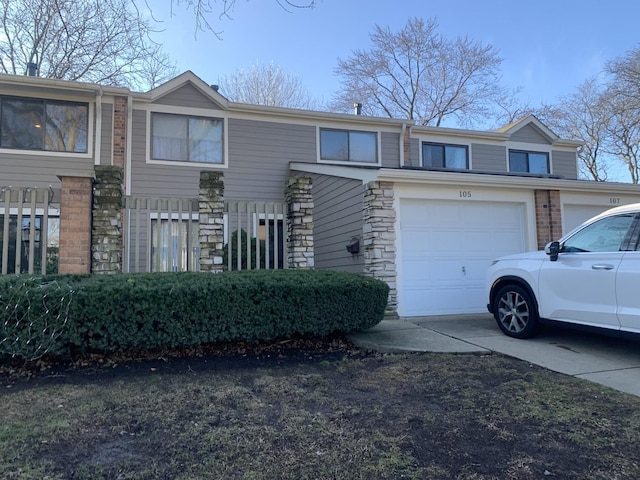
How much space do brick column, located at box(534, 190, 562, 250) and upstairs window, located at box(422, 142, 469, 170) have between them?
5181mm

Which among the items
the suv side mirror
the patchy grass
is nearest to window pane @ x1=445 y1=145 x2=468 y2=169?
the suv side mirror

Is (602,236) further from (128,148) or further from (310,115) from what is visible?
(128,148)

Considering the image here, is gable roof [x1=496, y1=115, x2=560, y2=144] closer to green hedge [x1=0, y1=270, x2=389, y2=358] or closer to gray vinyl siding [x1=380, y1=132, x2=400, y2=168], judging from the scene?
gray vinyl siding [x1=380, y1=132, x2=400, y2=168]

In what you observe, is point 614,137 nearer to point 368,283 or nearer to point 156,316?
point 368,283

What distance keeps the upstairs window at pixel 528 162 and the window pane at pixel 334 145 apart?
19.8 feet

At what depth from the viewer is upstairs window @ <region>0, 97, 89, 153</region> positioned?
1026cm

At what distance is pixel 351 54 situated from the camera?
25828 mm

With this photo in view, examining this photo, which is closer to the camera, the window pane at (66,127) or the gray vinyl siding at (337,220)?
the gray vinyl siding at (337,220)

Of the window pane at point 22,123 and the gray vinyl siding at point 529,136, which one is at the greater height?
the gray vinyl siding at point 529,136

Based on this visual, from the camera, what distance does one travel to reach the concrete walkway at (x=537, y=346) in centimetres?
454

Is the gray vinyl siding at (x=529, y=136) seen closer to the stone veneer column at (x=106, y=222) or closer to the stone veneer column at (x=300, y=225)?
the stone veneer column at (x=300, y=225)

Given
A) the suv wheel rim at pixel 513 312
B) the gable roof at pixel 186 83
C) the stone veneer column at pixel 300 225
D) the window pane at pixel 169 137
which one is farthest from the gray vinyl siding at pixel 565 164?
the window pane at pixel 169 137

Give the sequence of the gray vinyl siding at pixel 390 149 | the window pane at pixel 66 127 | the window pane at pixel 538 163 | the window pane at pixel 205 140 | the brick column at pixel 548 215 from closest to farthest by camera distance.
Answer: the brick column at pixel 548 215
the window pane at pixel 66 127
the window pane at pixel 205 140
the gray vinyl siding at pixel 390 149
the window pane at pixel 538 163

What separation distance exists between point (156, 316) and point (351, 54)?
964 inches
